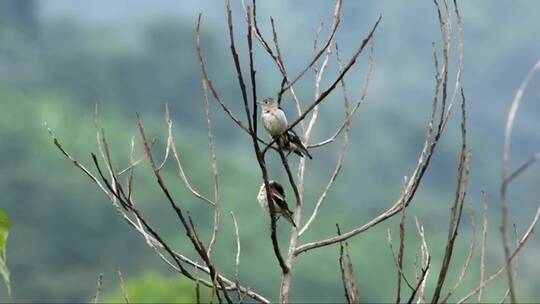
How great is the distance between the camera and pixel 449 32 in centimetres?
205

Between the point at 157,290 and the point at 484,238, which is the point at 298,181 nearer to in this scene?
the point at 484,238

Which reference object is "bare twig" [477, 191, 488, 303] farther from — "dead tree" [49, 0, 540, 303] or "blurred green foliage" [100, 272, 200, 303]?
"blurred green foliage" [100, 272, 200, 303]

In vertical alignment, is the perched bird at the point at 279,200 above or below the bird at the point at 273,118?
below

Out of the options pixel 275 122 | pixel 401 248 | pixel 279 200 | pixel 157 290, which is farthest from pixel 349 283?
pixel 157 290

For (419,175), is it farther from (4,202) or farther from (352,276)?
(4,202)

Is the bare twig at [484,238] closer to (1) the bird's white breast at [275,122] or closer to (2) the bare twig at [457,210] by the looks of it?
(2) the bare twig at [457,210]

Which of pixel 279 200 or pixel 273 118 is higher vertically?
pixel 273 118

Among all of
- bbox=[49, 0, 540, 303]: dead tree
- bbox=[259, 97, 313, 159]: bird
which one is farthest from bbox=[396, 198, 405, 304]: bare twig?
bbox=[259, 97, 313, 159]: bird

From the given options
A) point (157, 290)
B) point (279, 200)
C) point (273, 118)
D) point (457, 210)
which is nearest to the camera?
point (457, 210)

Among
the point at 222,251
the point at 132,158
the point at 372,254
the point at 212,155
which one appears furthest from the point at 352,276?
the point at 222,251

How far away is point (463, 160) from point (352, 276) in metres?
0.39

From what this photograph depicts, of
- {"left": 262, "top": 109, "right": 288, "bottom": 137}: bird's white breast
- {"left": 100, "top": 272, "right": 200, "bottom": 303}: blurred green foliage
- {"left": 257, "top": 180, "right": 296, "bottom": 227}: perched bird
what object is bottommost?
{"left": 257, "top": 180, "right": 296, "bottom": 227}: perched bird

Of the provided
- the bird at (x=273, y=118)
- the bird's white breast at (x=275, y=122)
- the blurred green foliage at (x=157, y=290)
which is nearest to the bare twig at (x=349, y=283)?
the bird at (x=273, y=118)

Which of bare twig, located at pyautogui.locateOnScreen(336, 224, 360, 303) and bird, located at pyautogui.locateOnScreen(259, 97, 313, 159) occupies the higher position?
bird, located at pyautogui.locateOnScreen(259, 97, 313, 159)
